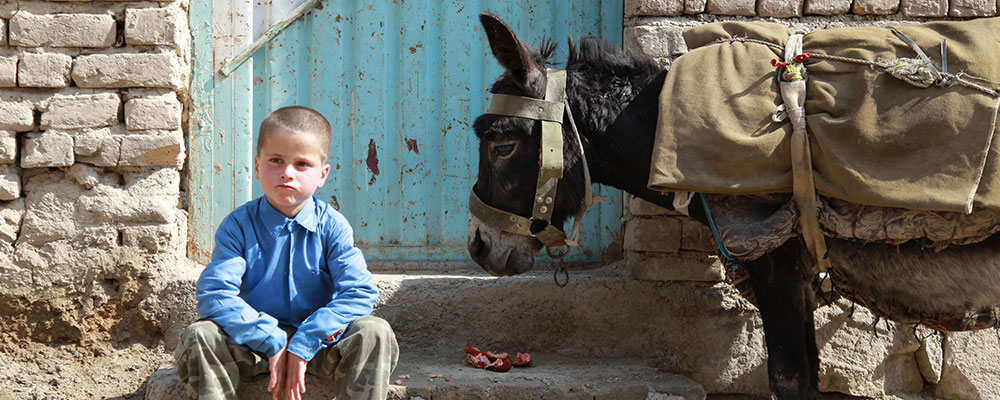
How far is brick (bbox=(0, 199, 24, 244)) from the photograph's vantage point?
3.56m

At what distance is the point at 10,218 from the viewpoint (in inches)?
141

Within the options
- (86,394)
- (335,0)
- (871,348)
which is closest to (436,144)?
(335,0)

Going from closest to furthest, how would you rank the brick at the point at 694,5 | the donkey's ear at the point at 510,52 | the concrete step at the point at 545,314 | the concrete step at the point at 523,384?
1. the donkey's ear at the point at 510,52
2. the concrete step at the point at 523,384
3. the brick at the point at 694,5
4. the concrete step at the point at 545,314

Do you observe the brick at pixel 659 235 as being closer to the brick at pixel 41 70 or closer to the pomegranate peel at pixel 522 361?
the pomegranate peel at pixel 522 361

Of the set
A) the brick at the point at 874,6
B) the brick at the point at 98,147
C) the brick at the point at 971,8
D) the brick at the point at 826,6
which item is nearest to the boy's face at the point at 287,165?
the brick at the point at 98,147

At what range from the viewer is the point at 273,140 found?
2580 millimetres

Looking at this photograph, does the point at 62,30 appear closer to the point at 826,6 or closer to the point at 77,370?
the point at 77,370

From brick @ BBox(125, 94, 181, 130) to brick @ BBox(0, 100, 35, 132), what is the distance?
15.6 inches

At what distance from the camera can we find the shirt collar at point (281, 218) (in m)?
2.65

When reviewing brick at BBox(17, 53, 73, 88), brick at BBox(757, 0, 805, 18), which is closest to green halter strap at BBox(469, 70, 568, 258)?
brick at BBox(757, 0, 805, 18)

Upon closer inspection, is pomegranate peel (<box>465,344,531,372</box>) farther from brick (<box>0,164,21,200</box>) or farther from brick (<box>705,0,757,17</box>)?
brick (<box>0,164,21,200</box>)

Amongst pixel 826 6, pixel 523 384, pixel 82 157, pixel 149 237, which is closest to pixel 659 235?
pixel 523 384

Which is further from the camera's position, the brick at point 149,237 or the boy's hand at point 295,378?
the brick at point 149,237

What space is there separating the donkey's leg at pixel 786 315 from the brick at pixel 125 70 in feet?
8.49
